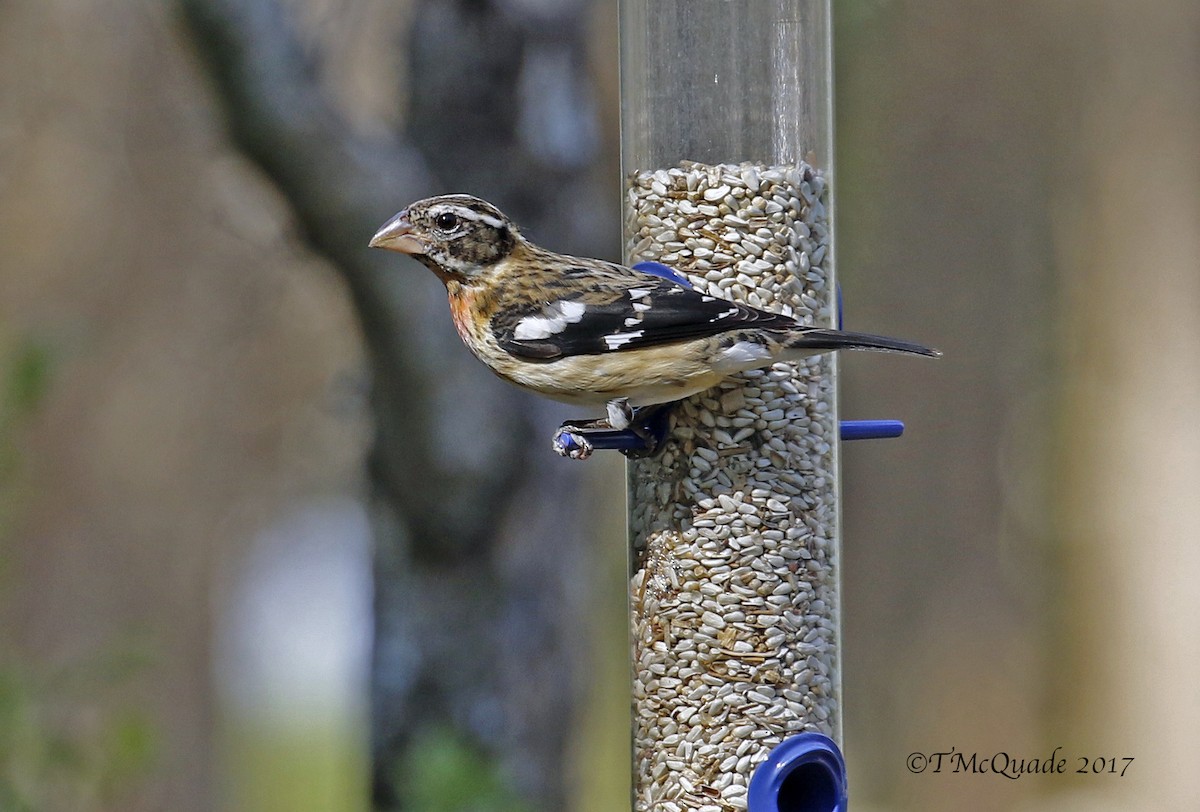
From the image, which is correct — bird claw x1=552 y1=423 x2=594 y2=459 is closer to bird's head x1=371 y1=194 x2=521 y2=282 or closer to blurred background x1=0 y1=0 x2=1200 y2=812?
bird's head x1=371 y1=194 x2=521 y2=282

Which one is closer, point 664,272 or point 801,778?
point 801,778

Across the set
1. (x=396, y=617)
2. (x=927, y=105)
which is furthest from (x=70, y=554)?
(x=927, y=105)

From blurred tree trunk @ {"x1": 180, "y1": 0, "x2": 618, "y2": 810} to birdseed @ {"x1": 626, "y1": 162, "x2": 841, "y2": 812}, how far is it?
240 cm

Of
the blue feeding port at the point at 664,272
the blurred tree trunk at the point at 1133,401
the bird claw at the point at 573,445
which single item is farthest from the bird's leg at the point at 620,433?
the blurred tree trunk at the point at 1133,401

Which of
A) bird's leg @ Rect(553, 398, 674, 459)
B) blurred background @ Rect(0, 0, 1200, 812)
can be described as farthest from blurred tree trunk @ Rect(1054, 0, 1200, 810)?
bird's leg @ Rect(553, 398, 674, 459)

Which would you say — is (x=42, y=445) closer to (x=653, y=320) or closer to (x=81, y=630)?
(x=81, y=630)

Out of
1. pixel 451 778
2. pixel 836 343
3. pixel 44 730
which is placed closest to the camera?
pixel 836 343

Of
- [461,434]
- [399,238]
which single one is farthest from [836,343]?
[461,434]

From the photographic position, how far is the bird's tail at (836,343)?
3502 millimetres

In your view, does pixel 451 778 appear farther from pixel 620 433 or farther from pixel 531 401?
pixel 620 433

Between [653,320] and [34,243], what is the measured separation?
633cm

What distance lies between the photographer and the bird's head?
425 cm

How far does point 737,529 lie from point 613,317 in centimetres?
66

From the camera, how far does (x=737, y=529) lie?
377cm
